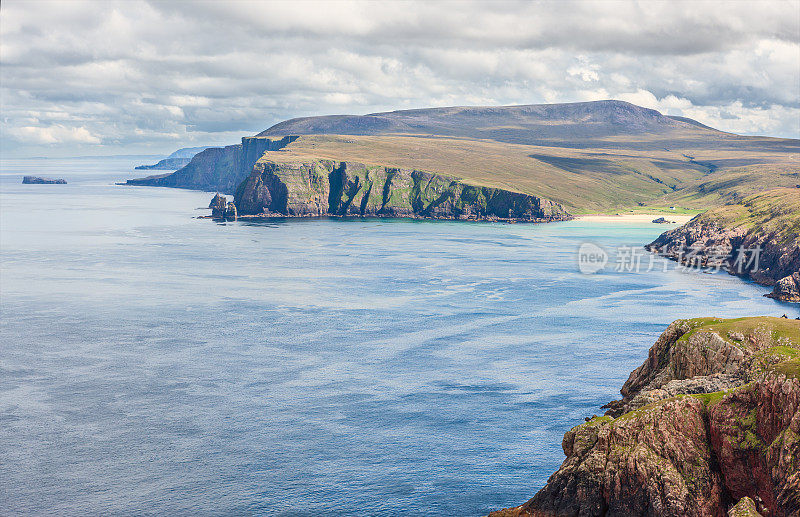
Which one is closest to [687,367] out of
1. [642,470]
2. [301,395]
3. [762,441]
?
[762,441]

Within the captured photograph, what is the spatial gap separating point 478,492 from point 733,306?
121 metres

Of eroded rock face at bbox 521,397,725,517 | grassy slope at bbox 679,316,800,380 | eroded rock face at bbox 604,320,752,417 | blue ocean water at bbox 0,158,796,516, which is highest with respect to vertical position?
grassy slope at bbox 679,316,800,380

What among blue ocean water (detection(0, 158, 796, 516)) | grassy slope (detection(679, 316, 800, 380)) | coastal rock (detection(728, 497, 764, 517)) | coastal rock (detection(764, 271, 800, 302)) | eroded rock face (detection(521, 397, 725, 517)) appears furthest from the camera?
coastal rock (detection(764, 271, 800, 302))

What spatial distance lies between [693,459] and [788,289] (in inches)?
5641

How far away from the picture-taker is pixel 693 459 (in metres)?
66.6

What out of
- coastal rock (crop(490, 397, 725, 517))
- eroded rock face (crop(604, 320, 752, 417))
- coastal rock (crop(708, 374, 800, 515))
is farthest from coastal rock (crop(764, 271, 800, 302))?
coastal rock (crop(708, 374, 800, 515))

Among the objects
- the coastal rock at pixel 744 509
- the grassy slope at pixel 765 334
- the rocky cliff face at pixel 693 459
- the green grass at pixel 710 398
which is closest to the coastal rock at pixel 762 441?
the rocky cliff face at pixel 693 459

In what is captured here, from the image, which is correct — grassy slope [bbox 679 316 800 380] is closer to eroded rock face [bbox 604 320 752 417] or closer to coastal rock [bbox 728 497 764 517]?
eroded rock face [bbox 604 320 752 417]

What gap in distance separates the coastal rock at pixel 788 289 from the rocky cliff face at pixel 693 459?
412ft

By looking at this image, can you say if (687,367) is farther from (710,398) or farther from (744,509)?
(744,509)

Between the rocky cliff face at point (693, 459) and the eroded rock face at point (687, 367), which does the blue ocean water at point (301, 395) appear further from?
the rocky cliff face at point (693, 459)

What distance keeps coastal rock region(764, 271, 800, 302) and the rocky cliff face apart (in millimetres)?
125686

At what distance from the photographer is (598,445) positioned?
69938 millimetres

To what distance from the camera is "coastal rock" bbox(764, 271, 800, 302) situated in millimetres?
186625
